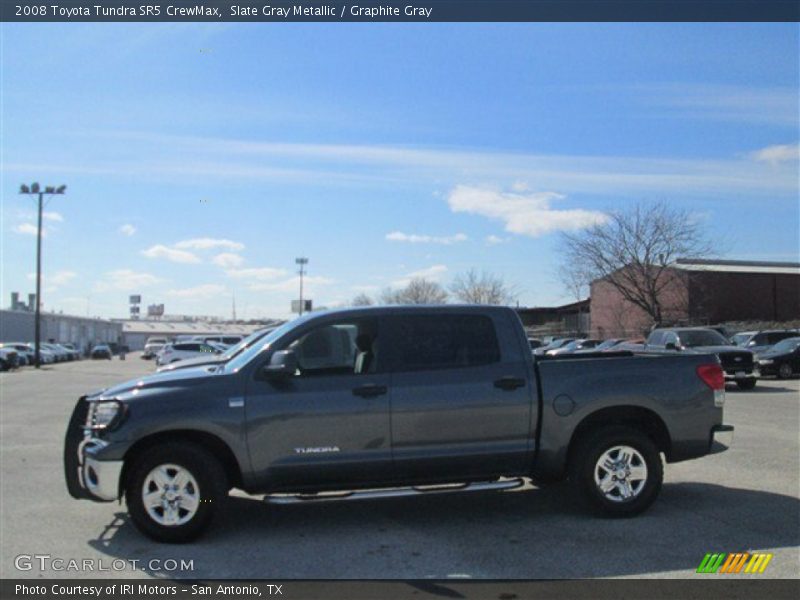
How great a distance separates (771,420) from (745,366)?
308 inches

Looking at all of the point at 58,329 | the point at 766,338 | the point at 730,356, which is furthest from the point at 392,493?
the point at 58,329

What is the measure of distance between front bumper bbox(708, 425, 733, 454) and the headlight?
5220mm

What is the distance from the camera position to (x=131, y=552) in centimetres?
587

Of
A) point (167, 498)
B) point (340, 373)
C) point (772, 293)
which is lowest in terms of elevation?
point (167, 498)

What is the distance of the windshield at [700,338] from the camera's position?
72.5 feet

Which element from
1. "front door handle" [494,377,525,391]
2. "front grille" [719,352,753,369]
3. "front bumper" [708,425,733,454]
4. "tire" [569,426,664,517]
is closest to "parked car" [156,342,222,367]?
"front grille" [719,352,753,369]

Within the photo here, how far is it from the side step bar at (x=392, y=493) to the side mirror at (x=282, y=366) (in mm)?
999

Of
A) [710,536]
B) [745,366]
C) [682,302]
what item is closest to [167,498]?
[710,536]

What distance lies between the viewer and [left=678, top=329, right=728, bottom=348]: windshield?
22109mm

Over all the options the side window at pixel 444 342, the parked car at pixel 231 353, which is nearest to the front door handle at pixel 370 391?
the side window at pixel 444 342

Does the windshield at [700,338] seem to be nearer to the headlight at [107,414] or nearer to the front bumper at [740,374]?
the front bumper at [740,374]

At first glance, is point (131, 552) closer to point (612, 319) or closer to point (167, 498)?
point (167, 498)

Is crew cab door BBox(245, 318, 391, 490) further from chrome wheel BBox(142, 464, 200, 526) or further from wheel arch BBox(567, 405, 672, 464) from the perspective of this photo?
wheel arch BBox(567, 405, 672, 464)

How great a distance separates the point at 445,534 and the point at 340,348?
5.92 feet
